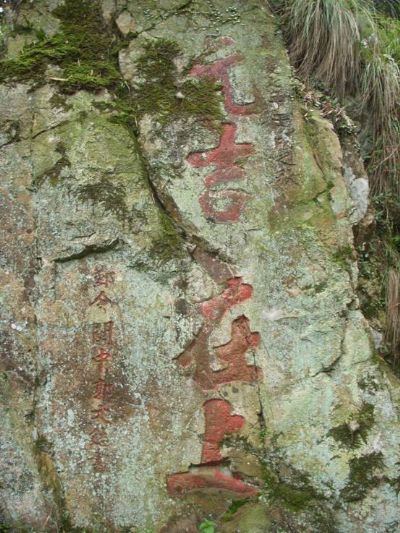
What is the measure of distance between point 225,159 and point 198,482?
1736 millimetres

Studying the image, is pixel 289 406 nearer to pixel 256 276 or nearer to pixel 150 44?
pixel 256 276

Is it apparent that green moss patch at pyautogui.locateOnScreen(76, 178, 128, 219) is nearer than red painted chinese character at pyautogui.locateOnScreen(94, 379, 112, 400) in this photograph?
No

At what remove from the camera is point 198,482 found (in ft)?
9.93

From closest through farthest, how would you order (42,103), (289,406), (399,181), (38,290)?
(289,406) → (38,290) → (42,103) → (399,181)

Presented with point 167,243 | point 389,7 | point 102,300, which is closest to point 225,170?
point 167,243

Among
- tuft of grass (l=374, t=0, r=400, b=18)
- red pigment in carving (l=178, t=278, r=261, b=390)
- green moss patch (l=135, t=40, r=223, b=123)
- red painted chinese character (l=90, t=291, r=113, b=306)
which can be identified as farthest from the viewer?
tuft of grass (l=374, t=0, r=400, b=18)

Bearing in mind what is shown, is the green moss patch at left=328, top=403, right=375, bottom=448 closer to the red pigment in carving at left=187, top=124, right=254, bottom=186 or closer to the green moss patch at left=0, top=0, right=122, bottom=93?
the red pigment in carving at left=187, top=124, right=254, bottom=186

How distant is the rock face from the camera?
2998 millimetres

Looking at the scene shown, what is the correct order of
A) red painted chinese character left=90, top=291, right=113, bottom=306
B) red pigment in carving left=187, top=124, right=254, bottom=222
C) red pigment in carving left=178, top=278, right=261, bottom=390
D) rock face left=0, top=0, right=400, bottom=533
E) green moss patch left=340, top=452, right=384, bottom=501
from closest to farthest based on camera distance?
green moss patch left=340, top=452, right=384, bottom=501
rock face left=0, top=0, right=400, bottom=533
red pigment in carving left=178, top=278, right=261, bottom=390
red painted chinese character left=90, top=291, right=113, bottom=306
red pigment in carving left=187, top=124, right=254, bottom=222

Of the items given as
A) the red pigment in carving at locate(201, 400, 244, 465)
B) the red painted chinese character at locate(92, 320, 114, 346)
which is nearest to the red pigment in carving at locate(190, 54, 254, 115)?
the red painted chinese character at locate(92, 320, 114, 346)

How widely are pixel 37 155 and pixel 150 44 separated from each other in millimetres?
985

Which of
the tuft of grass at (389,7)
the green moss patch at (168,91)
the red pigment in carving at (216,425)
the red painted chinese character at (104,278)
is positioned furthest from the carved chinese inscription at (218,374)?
the tuft of grass at (389,7)

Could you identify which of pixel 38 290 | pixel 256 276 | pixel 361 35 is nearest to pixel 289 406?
pixel 256 276

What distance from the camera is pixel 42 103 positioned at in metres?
3.52
